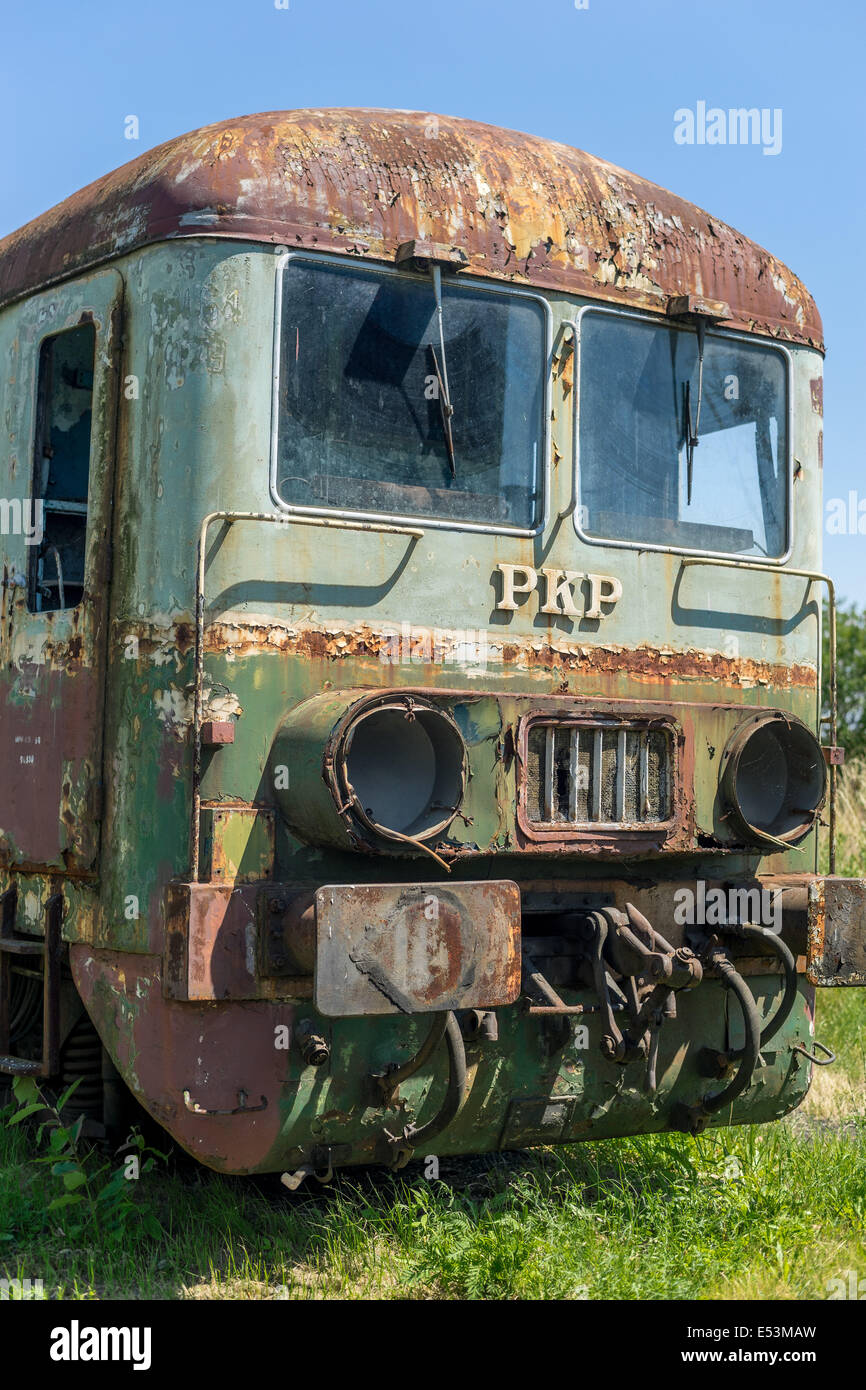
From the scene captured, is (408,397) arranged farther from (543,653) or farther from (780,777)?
(780,777)

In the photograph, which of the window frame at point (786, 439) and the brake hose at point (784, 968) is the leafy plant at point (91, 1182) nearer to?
the brake hose at point (784, 968)

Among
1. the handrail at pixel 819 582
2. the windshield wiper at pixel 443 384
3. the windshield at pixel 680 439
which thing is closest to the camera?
the windshield wiper at pixel 443 384

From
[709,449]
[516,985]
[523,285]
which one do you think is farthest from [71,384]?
[516,985]

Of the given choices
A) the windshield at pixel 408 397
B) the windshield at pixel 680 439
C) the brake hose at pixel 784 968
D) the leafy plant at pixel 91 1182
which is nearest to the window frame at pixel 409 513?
the windshield at pixel 408 397

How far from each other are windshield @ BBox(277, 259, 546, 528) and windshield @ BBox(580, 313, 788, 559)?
0.22 meters

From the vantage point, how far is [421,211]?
4.33m

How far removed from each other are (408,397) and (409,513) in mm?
334

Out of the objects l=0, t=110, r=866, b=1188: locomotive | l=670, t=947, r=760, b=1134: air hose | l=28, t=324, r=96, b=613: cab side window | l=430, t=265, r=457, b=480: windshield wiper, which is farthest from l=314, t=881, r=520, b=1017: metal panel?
l=28, t=324, r=96, b=613: cab side window

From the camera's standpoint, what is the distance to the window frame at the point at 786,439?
4.57 metres

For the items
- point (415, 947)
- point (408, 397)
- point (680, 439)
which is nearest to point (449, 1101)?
point (415, 947)

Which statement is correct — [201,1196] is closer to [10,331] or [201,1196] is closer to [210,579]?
[210,579]

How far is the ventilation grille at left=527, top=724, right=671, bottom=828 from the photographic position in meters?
4.14

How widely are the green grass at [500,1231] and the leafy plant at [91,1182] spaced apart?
0.06 m

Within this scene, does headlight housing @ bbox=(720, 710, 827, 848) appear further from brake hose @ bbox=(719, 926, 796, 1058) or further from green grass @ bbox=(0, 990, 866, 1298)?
green grass @ bbox=(0, 990, 866, 1298)
